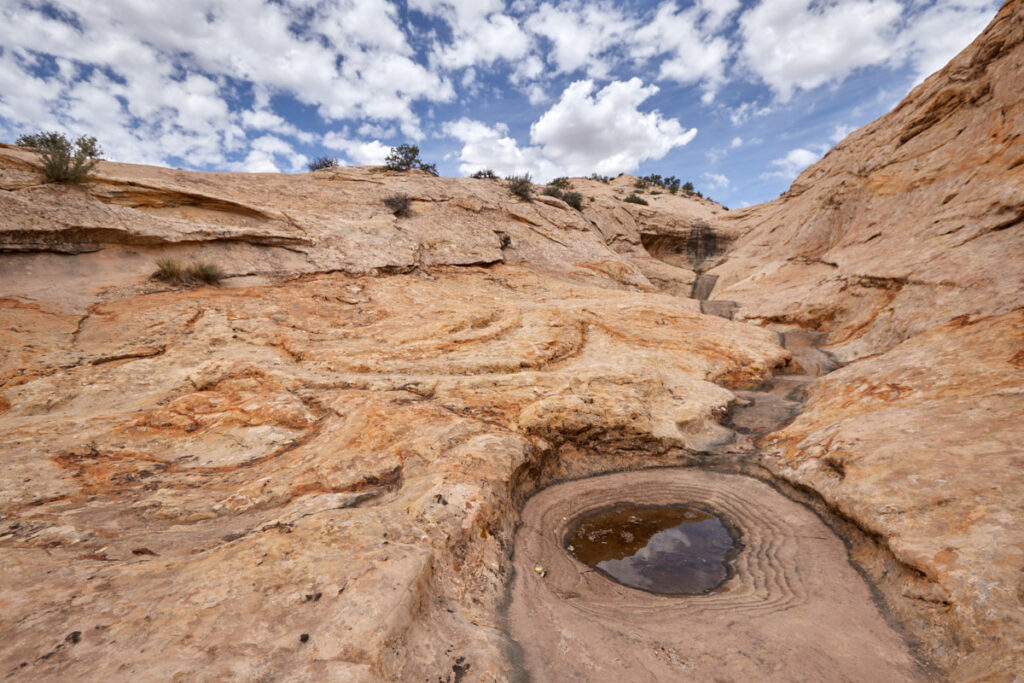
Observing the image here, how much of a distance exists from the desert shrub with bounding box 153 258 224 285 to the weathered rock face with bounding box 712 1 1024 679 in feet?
35.9

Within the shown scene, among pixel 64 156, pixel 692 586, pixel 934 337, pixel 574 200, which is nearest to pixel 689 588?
pixel 692 586

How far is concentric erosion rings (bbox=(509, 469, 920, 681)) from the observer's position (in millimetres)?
2932

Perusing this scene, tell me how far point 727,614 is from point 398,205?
13677 mm

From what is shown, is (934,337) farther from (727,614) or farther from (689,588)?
(727,614)

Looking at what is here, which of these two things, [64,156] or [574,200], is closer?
[64,156]

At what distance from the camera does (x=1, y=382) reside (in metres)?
5.11

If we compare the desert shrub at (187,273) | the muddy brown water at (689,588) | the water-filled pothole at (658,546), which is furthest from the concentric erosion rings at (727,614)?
the desert shrub at (187,273)

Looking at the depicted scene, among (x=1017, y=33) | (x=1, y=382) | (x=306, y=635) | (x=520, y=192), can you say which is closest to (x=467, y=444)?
(x=306, y=635)

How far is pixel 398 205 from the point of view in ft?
45.3

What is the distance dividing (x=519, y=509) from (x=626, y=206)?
78.6 feet

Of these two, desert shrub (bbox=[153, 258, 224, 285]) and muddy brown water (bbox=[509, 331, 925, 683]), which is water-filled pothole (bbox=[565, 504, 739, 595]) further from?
desert shrub (bbox=[153, 258, 224, 285])

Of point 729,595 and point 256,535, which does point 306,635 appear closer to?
point 256,535

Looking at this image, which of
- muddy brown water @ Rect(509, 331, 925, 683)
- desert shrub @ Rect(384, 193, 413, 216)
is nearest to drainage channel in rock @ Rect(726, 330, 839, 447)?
muddy brown water @ Rect(509, 331, 925, 683)

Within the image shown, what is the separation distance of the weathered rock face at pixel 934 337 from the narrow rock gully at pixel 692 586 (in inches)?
18.5
